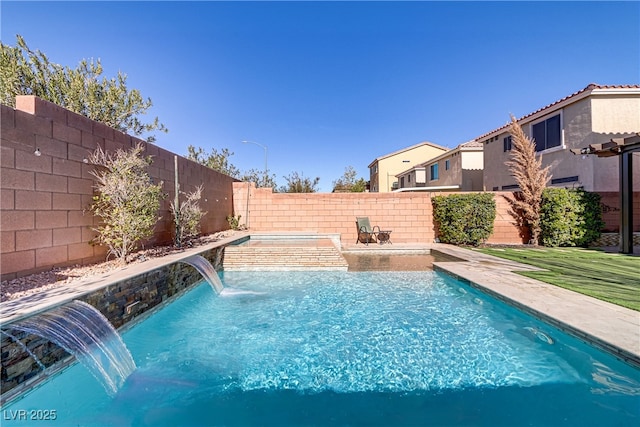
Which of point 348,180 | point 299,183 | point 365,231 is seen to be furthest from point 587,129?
point 348,180

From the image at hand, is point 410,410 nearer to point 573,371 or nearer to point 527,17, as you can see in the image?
point 573,371

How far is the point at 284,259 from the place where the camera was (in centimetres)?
934

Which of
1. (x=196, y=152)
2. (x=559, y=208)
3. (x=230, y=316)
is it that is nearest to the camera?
(x=230, y=316)

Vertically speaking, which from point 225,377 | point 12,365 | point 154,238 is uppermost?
point 154,238

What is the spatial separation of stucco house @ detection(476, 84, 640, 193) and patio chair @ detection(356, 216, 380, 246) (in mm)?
9781

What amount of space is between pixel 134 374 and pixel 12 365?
1167 mm

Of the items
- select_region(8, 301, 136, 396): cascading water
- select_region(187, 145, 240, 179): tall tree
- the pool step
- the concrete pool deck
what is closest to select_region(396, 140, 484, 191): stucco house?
the pool step

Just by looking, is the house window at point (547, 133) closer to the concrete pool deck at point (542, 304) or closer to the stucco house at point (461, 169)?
the stucco house at point (461, 169)

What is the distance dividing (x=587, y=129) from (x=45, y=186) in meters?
19.1

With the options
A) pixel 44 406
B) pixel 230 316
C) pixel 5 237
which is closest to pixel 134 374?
pixel 44 406

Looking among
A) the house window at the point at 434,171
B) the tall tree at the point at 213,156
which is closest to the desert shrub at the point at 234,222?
the tall tree at the point at 213,156

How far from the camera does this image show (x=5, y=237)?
449cm

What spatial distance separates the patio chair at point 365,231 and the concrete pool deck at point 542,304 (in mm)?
6183

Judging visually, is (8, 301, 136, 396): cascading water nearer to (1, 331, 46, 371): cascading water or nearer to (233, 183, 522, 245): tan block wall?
(1, 331, 46, 371): cascading water
